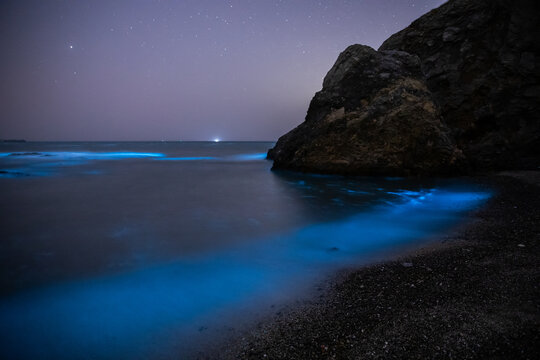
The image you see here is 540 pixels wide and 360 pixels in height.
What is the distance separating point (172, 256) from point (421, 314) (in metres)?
3.10

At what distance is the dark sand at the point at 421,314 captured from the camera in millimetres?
1641

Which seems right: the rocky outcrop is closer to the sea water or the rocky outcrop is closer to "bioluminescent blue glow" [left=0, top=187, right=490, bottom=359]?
the sea water

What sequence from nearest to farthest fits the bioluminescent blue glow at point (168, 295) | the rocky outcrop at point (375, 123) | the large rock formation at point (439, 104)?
1. the bioluminescent blue glow at point (168, 295)
2. the rocky outcrop at point (375, 123)
3. the large rock formation at point (439, 104)

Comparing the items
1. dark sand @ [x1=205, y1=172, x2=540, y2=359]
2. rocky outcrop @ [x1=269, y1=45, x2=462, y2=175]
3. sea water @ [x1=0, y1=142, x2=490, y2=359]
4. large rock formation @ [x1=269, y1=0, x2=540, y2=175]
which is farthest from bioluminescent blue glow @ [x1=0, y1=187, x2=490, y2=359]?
large rock formation @ [x1=269, y1=0, x2=540, y2=175]

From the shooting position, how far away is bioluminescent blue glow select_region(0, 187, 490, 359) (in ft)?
6.61

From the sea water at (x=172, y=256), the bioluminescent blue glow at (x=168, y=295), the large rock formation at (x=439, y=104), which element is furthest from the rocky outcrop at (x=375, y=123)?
the bioluminescent blue glow at (x=168, y=295)

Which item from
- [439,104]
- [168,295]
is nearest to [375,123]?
[439,104]

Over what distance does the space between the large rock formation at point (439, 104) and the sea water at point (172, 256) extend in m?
2.70

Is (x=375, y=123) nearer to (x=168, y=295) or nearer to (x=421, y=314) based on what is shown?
(x=421, y=314)

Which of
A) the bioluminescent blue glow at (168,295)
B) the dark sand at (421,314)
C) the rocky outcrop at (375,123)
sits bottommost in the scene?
the bioluminescent blue glow at (168,295)

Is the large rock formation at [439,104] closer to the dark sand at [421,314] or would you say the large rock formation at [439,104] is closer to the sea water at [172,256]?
the sea water at [172,256]

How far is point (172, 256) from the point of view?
146 inches

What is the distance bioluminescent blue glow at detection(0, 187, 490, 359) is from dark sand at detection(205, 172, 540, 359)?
471mm

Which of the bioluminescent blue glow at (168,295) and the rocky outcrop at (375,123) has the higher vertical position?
the rocky outcrop at (375,123)
